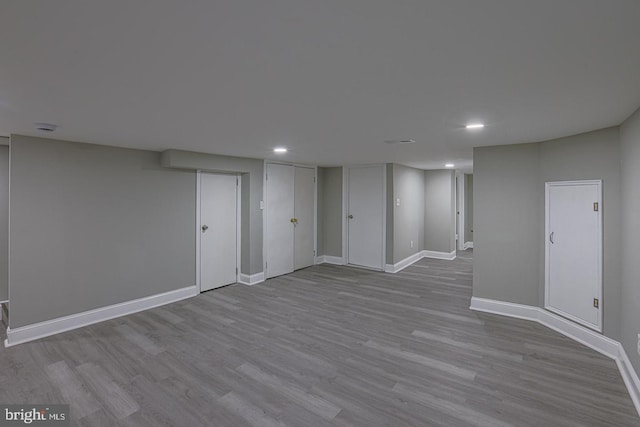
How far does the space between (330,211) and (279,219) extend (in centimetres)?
151

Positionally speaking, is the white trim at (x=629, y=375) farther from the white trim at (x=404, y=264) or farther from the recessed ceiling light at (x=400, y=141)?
the white trim at (x=404, y=264)

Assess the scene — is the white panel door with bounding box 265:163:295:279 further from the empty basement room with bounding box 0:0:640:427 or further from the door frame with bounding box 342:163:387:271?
the door frame with bounding box 342:163:387:271

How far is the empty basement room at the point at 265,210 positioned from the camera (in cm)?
137

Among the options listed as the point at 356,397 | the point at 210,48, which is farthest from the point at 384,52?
the point at 356,397

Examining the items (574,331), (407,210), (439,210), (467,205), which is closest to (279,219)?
(407,210)

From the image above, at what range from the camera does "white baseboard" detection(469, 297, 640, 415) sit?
256 cm

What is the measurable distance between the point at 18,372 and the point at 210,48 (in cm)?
338

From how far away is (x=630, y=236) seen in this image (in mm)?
2662

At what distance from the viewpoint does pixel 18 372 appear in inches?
110

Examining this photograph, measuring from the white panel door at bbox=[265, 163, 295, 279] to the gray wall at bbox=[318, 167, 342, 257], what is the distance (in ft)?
3.40

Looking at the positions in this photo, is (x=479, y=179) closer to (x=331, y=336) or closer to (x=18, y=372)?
(x=331, y=336)

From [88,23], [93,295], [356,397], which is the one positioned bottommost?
[356,397]

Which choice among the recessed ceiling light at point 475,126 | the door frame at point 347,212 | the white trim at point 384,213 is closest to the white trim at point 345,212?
the door frame at point 347,212

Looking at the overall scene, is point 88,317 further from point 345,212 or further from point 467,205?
point 467,205
